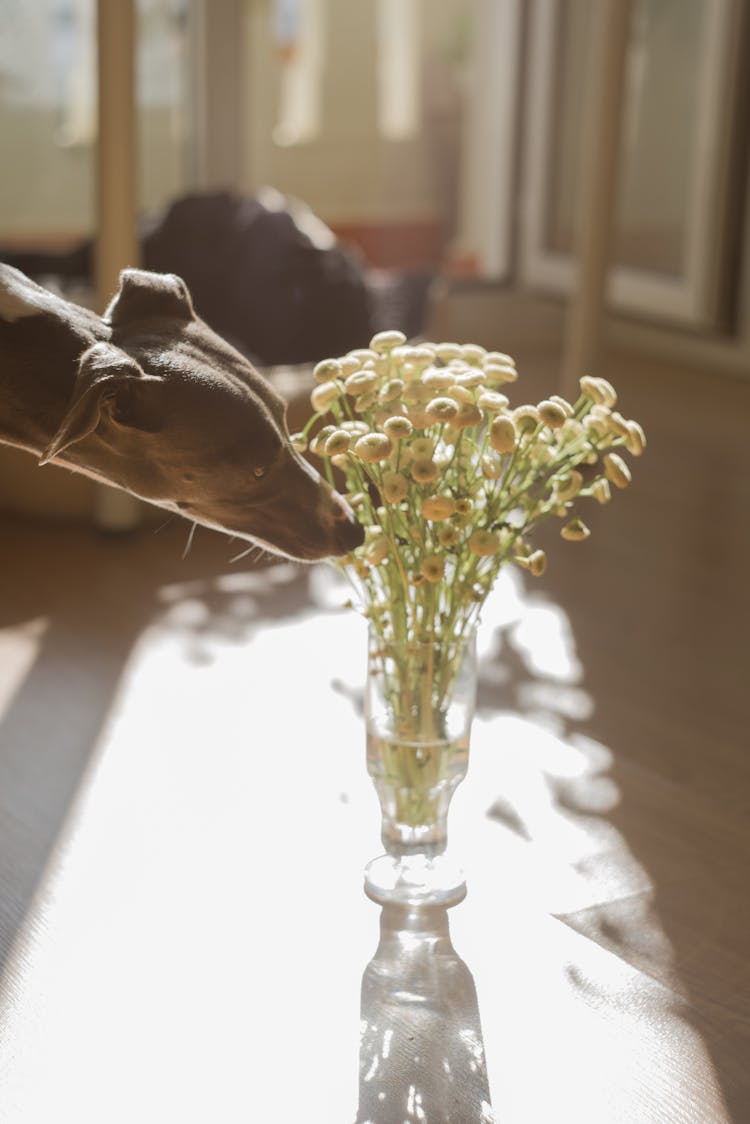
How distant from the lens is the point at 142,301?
4.69 ft

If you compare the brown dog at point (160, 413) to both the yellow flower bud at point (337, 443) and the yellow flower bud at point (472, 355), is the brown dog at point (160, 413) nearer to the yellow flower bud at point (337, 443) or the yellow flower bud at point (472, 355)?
the yellow flower bud at point (337, 443)

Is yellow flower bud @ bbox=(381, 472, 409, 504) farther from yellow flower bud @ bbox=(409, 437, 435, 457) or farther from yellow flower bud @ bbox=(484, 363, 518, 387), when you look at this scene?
yellow flower bud @ bbox=(484, 363, 518, 387)

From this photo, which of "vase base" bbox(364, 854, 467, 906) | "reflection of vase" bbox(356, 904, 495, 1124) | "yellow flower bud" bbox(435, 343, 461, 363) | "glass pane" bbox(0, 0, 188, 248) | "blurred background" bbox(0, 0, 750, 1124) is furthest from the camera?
"glass pane" bbox(0, 0, 188, 248)

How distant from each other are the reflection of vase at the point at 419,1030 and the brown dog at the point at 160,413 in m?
0.49

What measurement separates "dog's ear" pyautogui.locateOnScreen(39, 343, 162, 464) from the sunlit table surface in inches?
24.9

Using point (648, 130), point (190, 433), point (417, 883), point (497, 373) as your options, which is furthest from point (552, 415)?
point (648, 130)

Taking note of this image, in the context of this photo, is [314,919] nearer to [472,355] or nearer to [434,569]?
[434,569]

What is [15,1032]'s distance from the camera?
1503 millimetres

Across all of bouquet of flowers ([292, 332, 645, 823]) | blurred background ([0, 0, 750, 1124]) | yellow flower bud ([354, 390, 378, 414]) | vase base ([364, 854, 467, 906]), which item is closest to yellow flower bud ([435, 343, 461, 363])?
bouquet of flowers ([292, 332, 645, 823])

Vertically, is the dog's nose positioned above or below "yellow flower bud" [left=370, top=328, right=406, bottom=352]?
below

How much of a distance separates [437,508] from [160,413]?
287mm

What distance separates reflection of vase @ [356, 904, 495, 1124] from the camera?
54.4 inches

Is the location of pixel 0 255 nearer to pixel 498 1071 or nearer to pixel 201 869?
pixel 201 869

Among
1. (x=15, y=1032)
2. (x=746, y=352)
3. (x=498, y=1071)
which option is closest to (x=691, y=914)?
(x=498, y=1071)
